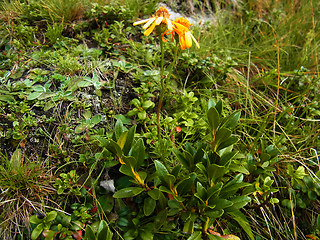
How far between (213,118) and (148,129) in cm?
57

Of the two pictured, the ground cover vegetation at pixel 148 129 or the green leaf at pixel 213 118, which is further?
the ground cover vegetation at pixel 148 129

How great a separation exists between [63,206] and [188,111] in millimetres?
1038

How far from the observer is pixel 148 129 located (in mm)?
1617

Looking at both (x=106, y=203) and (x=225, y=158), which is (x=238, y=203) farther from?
(x=106, y=203)

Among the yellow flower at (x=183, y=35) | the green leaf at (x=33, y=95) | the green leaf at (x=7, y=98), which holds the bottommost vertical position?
the green leaf at (x=33, y=95)

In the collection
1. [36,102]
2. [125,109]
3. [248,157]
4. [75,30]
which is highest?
[75,30]

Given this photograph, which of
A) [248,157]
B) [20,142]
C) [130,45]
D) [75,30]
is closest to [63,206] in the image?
[20,142]

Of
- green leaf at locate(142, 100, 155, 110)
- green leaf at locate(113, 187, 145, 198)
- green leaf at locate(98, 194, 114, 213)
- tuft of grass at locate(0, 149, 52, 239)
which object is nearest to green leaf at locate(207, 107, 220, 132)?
green leaf at locate(113, 187, 145, 198)

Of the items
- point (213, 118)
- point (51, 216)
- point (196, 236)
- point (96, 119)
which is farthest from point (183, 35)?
point (51, 216)

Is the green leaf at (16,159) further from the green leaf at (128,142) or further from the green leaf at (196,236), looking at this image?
the green leaf at (196,236)

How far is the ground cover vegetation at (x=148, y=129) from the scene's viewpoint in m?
1.25

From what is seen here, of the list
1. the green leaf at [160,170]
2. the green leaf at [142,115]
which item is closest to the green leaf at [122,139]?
the green leaf at [160,170]

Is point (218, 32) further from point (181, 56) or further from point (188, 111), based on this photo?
point (188, 111)

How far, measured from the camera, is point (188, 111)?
5.80 feet
